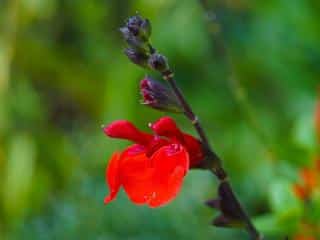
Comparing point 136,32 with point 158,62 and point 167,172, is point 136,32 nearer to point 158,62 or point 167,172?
point 158,62

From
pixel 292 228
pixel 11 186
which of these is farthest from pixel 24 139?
pixel 292 228

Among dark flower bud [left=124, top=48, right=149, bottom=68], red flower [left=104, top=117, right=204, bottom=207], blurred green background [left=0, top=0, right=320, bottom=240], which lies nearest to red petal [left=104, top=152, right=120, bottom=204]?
red flower [left=104, top=117, right=204, bottom=207]

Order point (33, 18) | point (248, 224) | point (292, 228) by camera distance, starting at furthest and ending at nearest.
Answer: point (33, 18)
point (292, 228)
point (248, 224)

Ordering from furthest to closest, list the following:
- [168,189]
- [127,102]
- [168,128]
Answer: [127,102] → [168,128] → [168,189]

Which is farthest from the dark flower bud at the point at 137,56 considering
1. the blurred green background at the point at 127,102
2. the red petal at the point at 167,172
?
the blurred green background at the point at 127,102

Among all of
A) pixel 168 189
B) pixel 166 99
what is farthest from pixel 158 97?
pixel 168 189

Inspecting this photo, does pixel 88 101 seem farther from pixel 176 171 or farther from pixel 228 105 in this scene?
pixel 176 171
